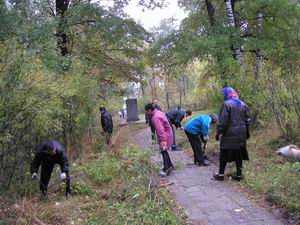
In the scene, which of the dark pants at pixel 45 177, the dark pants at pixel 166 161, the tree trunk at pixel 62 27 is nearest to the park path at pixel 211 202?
the dark pants at pixel 166 161

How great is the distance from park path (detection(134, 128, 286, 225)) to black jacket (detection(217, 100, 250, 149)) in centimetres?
81

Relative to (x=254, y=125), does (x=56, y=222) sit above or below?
below

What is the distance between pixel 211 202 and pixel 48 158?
127 inches

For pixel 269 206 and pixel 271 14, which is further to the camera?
pixel 271 14

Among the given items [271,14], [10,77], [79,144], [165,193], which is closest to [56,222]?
[165,193]

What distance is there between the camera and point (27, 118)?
299 inches

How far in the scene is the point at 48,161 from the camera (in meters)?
7.81

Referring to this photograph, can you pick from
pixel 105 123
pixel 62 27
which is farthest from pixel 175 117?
pixel 62 27

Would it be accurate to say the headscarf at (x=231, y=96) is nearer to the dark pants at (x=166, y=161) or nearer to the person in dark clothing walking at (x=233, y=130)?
the person in dark clothing walking at (x=233, y=130)

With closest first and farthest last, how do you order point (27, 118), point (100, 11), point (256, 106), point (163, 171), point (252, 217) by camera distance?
point (252, 217)
point (27, 118)
point (163, 171)
point (256, 106)
point (100, 11)

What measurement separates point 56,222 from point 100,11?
11.7 meters

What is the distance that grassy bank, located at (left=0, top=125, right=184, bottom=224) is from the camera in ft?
19.3

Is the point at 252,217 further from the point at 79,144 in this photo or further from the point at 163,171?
the point at 79,144

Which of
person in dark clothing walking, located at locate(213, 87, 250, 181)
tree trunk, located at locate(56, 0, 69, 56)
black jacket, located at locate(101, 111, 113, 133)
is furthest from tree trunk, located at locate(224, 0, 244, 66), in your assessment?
person in dark clothing walking, located at locate(213, 87, 250, 181)
